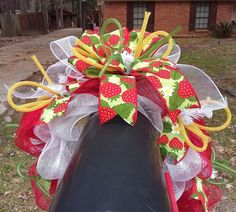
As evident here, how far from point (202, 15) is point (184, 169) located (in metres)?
15.8

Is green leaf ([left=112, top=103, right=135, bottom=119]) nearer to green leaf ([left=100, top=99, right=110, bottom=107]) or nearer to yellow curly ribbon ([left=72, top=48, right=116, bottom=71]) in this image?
green leaf ([left=100, top=99, right=110, bottom=107])

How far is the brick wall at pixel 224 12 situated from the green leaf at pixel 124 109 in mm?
16037

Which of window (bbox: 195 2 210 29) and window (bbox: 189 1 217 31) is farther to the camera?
window (bbox: 195 2 210 29)

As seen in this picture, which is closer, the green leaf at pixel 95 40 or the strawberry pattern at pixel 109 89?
the strawberry pattern at pixel 109 89

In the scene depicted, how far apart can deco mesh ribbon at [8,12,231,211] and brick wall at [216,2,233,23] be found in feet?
51.2

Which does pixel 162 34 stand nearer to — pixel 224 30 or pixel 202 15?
pixel 224 30

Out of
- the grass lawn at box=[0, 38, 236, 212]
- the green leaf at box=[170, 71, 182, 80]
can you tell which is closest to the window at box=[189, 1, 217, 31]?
the grass lawn at box=[0, 38, 236, 212]

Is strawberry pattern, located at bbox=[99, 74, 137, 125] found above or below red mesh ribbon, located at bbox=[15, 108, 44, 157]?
above

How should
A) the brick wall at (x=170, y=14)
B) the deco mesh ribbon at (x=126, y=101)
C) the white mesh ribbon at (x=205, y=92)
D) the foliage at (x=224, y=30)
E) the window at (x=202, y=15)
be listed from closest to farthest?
the deco mesh ribbon at (x=126, y=101) → the white mesh ribbon at (x=205, y=92) → the foliage at (x=224, y=30) → the brick wall at (x=170, y=14) → the window at (x=202, y=15)

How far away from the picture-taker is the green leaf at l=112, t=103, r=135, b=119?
787mm

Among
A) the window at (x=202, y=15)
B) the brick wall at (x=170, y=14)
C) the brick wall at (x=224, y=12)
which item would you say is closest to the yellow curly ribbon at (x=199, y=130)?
the brick wall at (x=170, y=14)

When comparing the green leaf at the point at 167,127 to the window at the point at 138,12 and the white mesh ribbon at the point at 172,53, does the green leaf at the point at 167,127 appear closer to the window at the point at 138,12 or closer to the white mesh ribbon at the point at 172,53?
the white mesh ribbon at the point at 172,53

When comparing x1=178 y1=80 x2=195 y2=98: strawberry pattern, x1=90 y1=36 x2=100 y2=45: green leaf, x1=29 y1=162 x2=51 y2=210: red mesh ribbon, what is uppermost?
x1=90 y1=36 x2=100 y2=45: green leaf

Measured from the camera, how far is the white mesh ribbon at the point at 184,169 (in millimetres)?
1082
